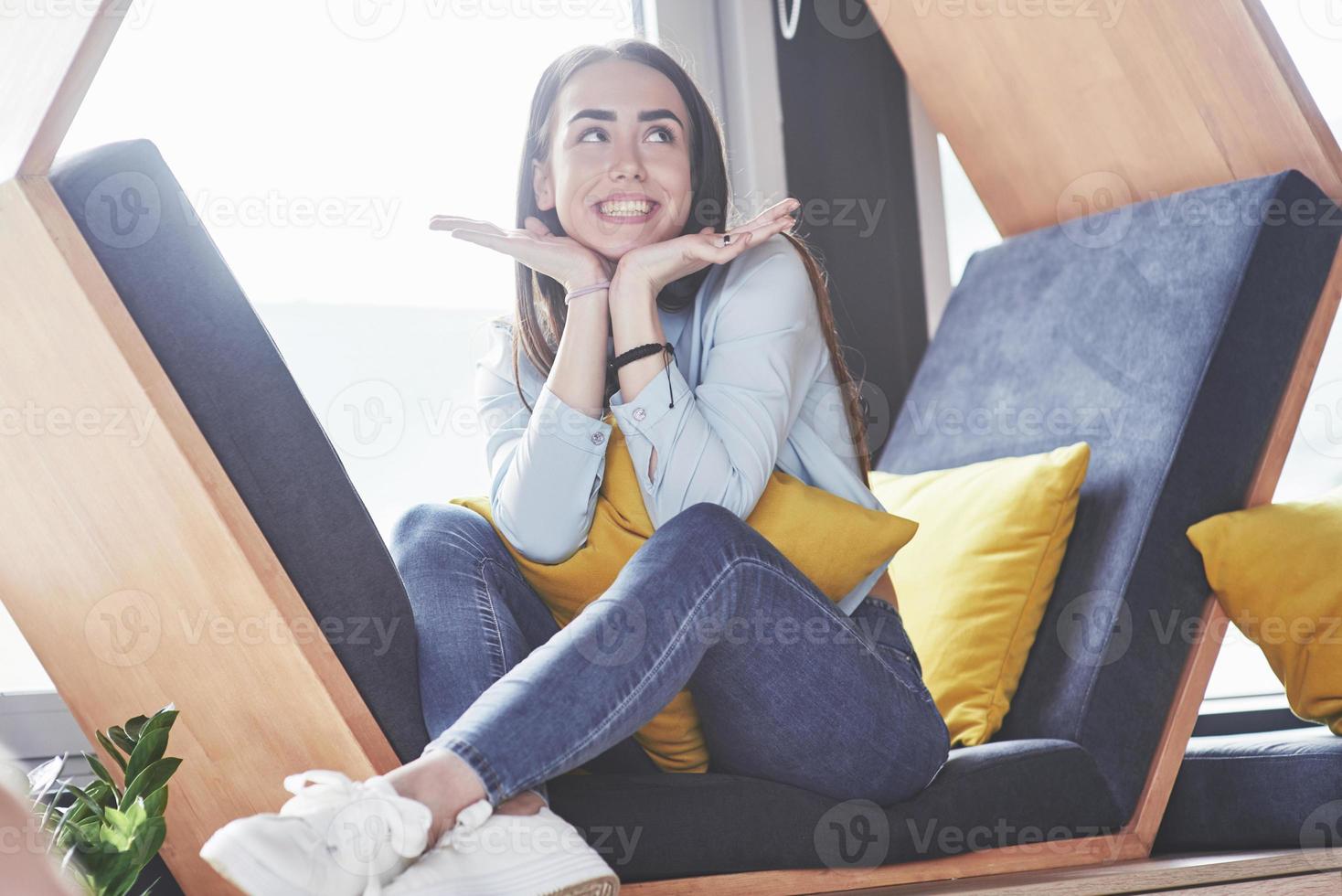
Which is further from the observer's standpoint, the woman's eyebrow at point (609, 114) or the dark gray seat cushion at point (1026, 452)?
the woman's eyebrow at point (609, 114)

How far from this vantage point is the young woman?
0.98 metres

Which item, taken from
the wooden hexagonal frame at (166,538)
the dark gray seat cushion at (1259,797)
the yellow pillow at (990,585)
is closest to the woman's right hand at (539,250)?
the wooden hexagonal frame at (166,538)

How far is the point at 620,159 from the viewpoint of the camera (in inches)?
58.7

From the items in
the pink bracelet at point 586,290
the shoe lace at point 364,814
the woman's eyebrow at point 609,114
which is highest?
the woman's eyebrow at point 609,114

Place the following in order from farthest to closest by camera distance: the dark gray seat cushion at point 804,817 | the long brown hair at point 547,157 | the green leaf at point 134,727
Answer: the long brown hair at point 547,157 → the dark gray seat cushion at point 804,817 → the green leaf at point 134,727

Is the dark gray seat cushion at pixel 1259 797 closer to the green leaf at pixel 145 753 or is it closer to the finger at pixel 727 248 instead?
the finger at pixel 727 248

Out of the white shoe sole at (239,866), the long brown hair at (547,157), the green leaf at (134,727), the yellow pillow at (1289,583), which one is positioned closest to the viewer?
the white shoe sole at (239,866)

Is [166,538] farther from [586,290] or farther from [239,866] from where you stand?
[586,290]

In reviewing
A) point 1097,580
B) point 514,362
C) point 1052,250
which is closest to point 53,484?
point 514,362

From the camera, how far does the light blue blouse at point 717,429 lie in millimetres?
1296

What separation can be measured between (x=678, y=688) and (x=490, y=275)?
117 centimetres

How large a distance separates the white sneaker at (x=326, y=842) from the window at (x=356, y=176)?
1135 mm

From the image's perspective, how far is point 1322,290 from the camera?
153cm

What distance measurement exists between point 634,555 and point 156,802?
0.46 meters
